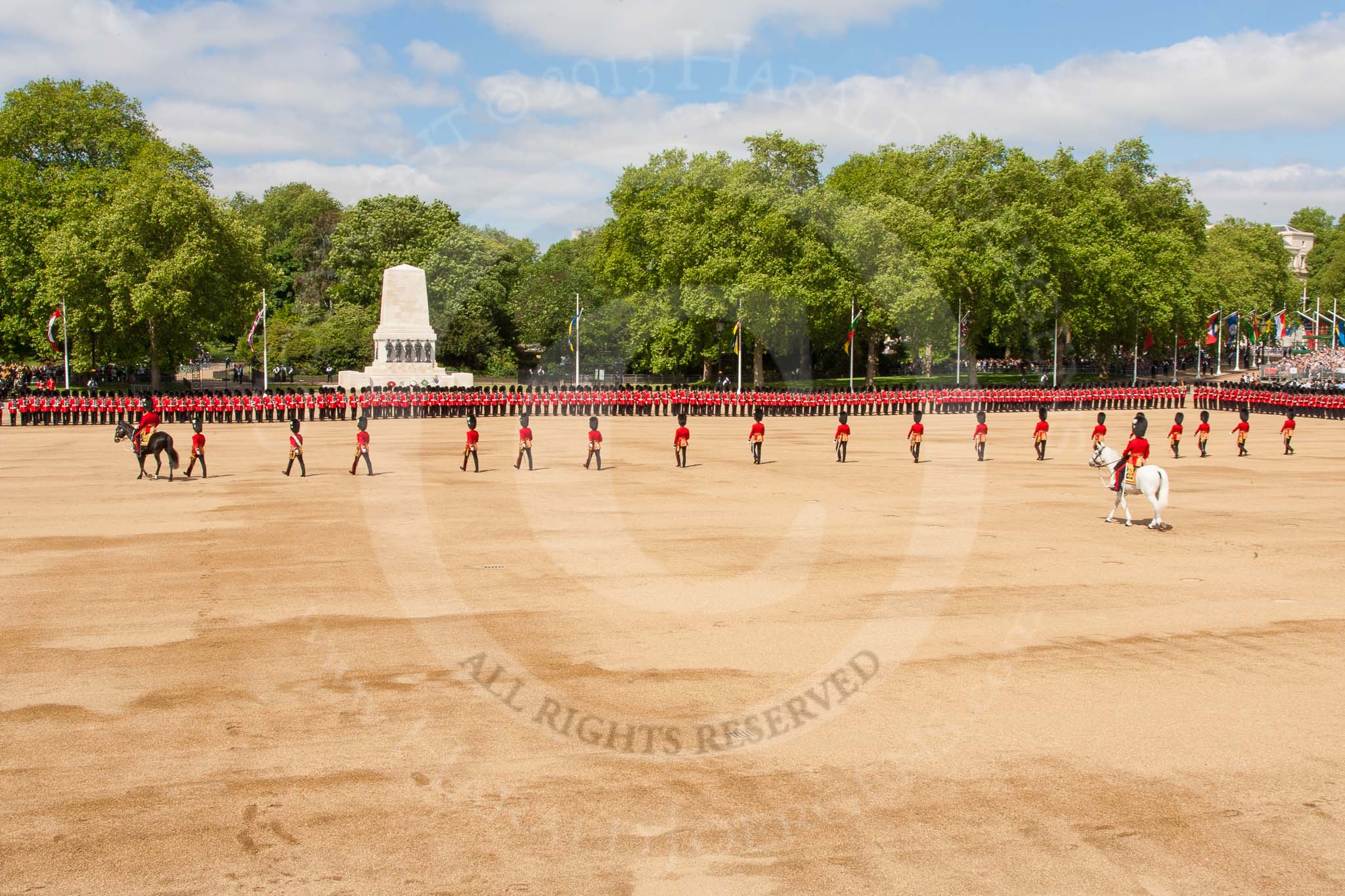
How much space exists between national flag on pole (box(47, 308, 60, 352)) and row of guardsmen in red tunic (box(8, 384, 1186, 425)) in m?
5.03

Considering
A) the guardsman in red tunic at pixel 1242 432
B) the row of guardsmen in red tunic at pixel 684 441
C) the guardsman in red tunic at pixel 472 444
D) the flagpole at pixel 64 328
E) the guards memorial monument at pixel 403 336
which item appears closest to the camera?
the row of guardsmen in red tunic at pixel 684 441

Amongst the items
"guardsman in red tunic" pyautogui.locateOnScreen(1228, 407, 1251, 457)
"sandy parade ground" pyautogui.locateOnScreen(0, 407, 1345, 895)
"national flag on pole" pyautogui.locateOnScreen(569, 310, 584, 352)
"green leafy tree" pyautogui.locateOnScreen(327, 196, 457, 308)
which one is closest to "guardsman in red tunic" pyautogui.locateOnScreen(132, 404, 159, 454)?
"sandy parade ground" pyautogui.locateOnScreen(0, 407, 1345, 895)

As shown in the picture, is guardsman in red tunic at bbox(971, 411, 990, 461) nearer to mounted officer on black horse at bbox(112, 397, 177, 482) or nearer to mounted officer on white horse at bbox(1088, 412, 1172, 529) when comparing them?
mounted officer on white horse at bbox(1088, 412, 1172, 529)

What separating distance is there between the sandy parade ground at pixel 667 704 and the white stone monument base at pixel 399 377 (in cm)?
3354

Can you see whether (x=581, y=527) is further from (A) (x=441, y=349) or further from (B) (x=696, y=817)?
(A) (x=441, y=349)

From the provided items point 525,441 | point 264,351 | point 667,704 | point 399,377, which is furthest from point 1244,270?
point 667,704

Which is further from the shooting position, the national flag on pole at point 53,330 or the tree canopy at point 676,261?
the tree canopy at point 676,261

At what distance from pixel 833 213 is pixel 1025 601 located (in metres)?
46.2

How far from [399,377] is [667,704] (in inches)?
1785

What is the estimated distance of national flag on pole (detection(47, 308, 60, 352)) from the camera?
46.8 m

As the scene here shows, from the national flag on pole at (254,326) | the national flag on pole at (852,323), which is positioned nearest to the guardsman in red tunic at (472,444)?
the national flag on pole at (254,326)

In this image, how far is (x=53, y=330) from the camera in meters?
50.1

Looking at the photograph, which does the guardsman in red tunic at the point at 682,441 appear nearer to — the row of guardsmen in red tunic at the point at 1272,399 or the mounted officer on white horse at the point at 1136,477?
the mounted officer on white horse at the point at 1136,477

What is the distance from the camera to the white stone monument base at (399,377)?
Answer: 51.7 metres
